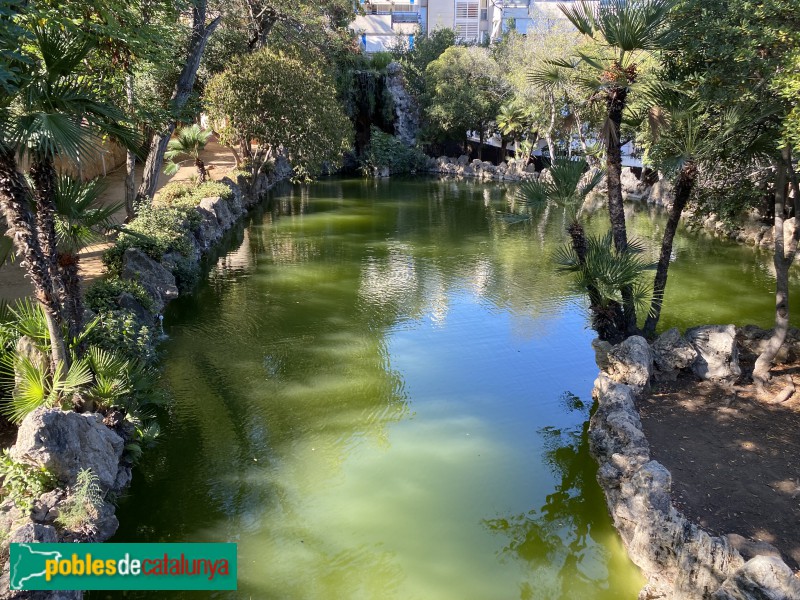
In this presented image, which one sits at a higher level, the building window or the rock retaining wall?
the building window

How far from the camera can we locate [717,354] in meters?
8.81

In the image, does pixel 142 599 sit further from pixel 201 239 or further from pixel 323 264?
pixel 201 239

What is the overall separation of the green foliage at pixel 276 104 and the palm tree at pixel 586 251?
47.2 ft

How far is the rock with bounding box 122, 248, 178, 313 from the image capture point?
1142 cm

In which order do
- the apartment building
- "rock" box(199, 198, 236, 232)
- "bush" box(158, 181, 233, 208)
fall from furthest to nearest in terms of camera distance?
the apartment building → "rock" box(199, 198, 236, 232) → "bush" box(158, 181, 233, 208)

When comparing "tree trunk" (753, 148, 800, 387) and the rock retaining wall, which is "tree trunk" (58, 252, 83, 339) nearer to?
the rock retaining wall

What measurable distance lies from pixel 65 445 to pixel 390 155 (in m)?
35.1

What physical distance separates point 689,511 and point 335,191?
26.9 m

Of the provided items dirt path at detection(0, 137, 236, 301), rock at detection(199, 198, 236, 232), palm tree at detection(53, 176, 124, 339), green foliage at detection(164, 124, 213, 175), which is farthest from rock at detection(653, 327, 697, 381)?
green foliage at detection(164, 124, 213, 175)

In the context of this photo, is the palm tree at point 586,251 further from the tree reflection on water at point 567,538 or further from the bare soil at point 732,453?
the tree reflection on water at point 567,538

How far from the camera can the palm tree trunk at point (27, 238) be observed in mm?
5980

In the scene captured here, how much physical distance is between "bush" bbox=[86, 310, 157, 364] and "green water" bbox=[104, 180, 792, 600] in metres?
0.99

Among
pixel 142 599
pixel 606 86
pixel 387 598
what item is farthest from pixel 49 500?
pixel 606 86

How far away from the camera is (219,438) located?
7840 mm
